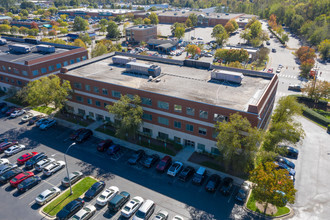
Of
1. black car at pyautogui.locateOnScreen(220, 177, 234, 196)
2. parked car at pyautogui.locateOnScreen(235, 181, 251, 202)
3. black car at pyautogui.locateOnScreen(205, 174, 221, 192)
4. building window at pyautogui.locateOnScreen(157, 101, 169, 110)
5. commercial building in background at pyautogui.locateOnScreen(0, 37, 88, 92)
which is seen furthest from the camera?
commercial building in background at pyautogui.locateOnScreen(0, 37, 88, 92)

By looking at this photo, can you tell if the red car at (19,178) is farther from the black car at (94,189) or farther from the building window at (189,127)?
the building window at (189,127)

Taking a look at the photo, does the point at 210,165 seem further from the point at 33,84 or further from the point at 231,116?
the point at 33,84

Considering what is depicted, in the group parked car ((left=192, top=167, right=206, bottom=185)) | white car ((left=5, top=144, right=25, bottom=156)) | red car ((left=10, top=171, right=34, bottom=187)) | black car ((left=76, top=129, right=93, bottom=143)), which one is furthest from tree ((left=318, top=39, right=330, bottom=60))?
red car ((left=10, top=171, right=34, bottom=187))

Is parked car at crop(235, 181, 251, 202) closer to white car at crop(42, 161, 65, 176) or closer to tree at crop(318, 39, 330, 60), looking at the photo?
white car at crop(42, 161, 65, 176)

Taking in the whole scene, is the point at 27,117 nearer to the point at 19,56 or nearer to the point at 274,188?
the point at 19,56

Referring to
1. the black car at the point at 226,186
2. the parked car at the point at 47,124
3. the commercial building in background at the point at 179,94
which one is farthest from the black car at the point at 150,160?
the parked car at the point at 47,124

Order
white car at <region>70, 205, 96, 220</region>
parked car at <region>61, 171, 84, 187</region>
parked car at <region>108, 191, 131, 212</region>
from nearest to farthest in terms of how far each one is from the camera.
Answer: white car at <region>70, 205, 96, 220</region> → parked car at <region>108, 191, 131, 212</region> → parked car at <region>61, 171, 84, 187</region>
